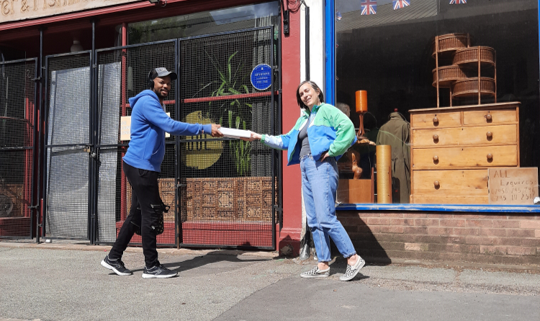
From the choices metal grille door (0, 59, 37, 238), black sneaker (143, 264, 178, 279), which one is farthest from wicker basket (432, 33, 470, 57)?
metal grille door (0, 59, 37, 238)

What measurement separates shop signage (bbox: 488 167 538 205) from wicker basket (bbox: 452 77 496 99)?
0.92 m

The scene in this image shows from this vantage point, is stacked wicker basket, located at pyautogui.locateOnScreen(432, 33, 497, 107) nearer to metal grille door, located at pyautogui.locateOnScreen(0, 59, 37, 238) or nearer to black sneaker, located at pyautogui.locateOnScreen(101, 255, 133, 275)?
black sneaker, located at pyautogui.locateOnScreen(101, 255, 133, 275)

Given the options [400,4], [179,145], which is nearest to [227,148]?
[179,145]

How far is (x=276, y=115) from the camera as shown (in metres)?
6.54

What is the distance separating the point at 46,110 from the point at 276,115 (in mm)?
3858

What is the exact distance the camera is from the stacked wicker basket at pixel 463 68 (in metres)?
5.85

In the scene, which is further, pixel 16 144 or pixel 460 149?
pixel 16 144

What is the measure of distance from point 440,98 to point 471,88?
366mm

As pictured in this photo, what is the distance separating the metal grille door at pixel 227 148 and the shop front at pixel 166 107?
0.01 meters

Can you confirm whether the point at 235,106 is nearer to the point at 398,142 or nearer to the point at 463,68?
the point at 398,142

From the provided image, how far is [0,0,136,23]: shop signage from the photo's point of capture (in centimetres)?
761

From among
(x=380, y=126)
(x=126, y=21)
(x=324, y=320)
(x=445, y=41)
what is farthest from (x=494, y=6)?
(x=126, y=21)

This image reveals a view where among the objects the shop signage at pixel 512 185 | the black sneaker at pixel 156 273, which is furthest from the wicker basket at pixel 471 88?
the black sneaker at pixel 156 273

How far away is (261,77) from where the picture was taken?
6.61m
